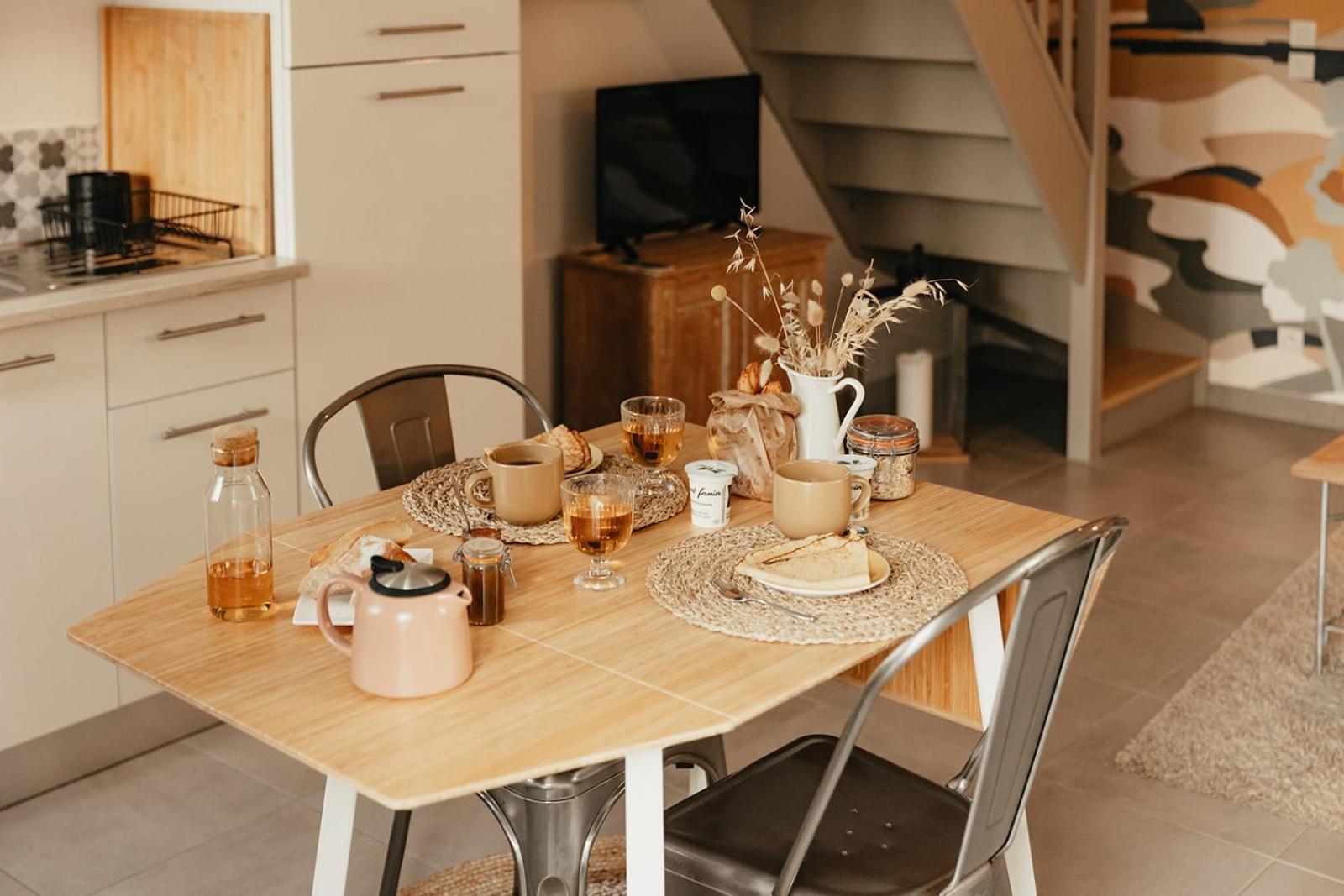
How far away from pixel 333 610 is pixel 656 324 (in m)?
2.87

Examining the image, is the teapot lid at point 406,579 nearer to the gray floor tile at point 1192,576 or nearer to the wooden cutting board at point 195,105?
the wooden cutting board at point 195,105

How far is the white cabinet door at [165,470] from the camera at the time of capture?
3137 mm

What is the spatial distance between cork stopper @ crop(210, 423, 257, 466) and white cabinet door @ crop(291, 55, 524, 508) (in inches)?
59.8

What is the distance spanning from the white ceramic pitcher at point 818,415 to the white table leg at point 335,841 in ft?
2.75

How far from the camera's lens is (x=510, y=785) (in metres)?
1.96

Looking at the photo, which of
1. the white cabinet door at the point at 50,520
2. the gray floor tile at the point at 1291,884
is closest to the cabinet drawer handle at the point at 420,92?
the white cabinet door at the point at 50,520

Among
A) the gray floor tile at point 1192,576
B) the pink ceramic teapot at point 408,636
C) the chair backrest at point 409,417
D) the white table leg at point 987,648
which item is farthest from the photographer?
the gray floor tile at point 1192,576

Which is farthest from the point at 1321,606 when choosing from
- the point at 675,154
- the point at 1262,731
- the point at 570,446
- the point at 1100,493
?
the point at 675,154

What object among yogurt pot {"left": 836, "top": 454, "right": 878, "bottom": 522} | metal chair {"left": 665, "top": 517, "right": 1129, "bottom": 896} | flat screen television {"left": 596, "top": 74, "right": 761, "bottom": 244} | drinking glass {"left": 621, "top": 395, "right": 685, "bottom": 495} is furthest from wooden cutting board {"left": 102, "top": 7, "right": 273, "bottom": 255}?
metal chair {"left": 665, "top": 517, "right": 1129, "bottom": 896}

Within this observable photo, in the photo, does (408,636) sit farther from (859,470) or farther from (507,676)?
(859,470)

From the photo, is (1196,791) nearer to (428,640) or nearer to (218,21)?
(428,640)

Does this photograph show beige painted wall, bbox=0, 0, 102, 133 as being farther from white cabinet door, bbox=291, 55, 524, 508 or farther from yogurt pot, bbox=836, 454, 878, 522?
yogurt pot, bbox=836, 454, 878, 522

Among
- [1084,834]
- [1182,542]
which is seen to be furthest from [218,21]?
[1182,542]

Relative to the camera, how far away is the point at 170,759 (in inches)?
129
